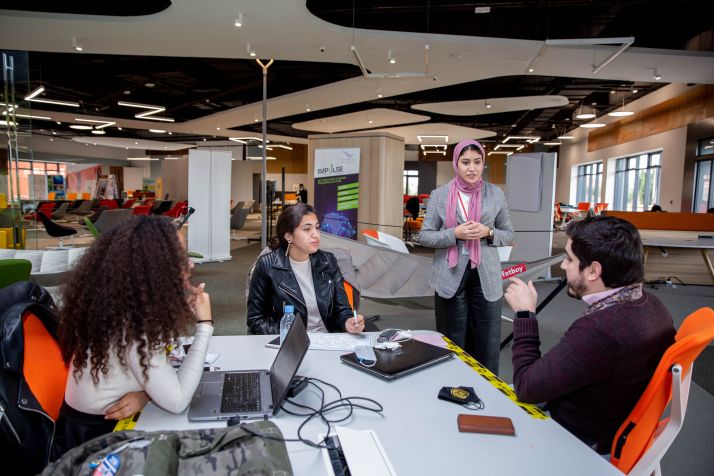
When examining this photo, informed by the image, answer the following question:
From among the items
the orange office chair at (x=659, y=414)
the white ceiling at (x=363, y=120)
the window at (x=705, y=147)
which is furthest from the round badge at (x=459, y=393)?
the window at (x=705, y=147)

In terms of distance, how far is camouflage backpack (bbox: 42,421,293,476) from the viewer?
0.84 m

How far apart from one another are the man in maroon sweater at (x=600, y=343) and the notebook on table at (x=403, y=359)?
34cm

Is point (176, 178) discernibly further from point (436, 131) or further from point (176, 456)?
point (176, 456)

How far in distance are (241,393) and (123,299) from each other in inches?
17.6

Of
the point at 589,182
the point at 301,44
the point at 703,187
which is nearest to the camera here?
the point at 301,44

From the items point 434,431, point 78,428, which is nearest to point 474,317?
point 434,431

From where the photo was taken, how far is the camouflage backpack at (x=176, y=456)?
0.84 m

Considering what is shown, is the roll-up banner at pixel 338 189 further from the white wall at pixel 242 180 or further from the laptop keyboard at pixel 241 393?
the white wall at pixel 242 180

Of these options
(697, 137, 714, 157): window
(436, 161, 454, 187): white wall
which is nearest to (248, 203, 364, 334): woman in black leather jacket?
(697, 137, 714, 157): window

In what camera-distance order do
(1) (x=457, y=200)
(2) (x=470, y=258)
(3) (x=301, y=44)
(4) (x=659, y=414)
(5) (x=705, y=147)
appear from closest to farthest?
(4) (x=659, y=414) → (2) (x=470, y=258) → (1) (x=457, y=200) → (3) (x=301, y=44) → (5) (x=705, y=147)

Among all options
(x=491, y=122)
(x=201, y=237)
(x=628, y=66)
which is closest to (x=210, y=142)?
(x=491, y=122)

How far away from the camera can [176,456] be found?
2.92ft

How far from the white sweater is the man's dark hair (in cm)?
121

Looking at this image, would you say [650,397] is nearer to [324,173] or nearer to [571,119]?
[324,173]
